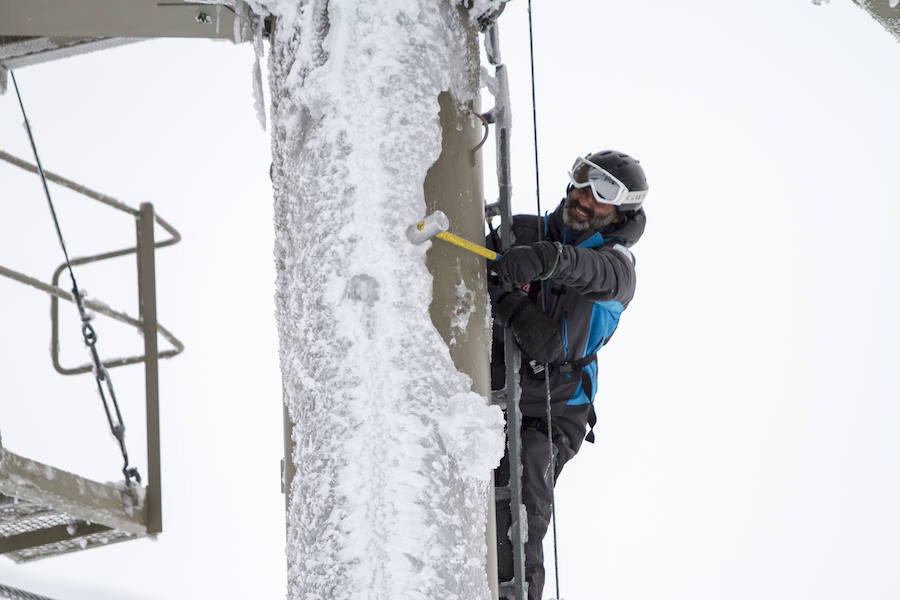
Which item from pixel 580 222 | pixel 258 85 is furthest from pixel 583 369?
pixel 258 85

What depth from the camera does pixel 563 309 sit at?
170 inches

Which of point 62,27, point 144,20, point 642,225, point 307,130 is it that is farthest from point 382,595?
point 62,27

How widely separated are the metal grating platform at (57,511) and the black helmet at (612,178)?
8.27 ft

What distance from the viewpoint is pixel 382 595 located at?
2734 mm

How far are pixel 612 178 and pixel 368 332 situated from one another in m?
1.93

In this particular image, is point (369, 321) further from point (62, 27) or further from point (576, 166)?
point (62, 27)

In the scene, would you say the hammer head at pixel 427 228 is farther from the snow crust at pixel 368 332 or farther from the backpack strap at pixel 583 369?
the backpack strap at pixel 583 369

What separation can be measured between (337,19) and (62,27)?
217 centimetres

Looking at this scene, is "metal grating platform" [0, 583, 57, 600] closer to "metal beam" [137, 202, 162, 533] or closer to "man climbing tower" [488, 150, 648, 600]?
"metal beam" [137, 202, 162, 533]

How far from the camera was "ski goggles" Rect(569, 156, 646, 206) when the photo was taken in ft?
14.7

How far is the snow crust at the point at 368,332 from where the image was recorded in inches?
111

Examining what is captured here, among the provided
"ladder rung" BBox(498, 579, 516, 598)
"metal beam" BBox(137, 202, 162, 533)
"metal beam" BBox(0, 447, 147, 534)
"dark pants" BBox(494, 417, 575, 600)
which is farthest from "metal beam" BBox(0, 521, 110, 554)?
"ladder rung" BBox(498, 579, 516, 598)

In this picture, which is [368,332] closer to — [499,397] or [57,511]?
[499,397]

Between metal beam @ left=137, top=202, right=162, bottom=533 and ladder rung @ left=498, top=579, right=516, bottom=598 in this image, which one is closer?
ladder rung @ left=498, top=579, right=516, bottom=598
